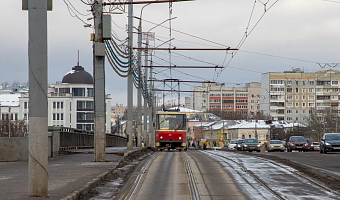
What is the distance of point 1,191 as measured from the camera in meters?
10.7

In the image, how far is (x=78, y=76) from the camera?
120562 mm

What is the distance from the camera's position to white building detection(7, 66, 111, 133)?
120 m

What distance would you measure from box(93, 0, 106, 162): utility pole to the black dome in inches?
3959

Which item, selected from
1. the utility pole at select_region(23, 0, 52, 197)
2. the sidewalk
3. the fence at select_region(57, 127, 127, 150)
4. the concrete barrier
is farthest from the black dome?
the utility pole at select_region(23, 0, 52, 197)

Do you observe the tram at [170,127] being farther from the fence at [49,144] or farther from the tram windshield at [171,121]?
the fence at [49,144]

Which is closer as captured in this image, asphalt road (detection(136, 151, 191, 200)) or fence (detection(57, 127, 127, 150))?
asphalt road (detection(136, 151, 191, 200))

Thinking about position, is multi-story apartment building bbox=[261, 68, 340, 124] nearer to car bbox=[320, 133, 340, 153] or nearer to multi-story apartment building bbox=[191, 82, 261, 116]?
multi-story apartment building bbox=[191, 82, 261, 116]

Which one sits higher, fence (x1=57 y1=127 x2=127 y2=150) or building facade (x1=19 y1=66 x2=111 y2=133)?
building facade (x1=19 y1=66 x2=111 y2=133)

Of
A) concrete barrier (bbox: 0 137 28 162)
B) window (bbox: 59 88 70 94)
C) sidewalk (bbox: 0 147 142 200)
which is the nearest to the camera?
sidewalk (bbox: 0 147 142 200)

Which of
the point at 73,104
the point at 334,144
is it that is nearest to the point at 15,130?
the point at 73,104

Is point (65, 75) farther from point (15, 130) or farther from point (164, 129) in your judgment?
point (164, 129)

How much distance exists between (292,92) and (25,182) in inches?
5006

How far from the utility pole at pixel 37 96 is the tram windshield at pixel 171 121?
34053mm

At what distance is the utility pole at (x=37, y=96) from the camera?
9.69m
